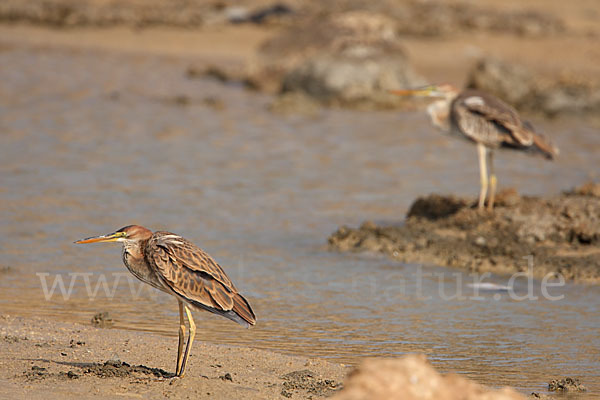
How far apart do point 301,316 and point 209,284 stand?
1.99m

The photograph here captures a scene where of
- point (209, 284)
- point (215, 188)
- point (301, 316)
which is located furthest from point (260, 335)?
point (215, 188)

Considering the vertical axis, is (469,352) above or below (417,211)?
below

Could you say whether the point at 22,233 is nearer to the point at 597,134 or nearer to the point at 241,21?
the point at 597,134

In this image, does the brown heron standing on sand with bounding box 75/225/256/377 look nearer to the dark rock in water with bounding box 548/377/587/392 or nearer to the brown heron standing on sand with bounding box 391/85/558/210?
the dark rock in water with bounding box 548/377/587/392

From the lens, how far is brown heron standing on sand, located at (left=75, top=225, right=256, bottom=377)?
18.3 ft

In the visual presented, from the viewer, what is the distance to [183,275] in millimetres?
5578

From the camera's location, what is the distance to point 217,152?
14.4 m

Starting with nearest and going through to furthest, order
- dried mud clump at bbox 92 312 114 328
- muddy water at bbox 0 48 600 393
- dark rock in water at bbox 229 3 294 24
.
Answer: dried mud clump at bbox 92 312 114 328 → muddy water at bbox 0 48 600 393 → dark rock in water at bbox 229 3 294 24

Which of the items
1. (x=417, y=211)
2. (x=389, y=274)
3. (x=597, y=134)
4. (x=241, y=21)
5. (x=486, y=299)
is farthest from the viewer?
(x=241, y=21)

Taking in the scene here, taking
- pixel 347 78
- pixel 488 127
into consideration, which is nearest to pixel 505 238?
Result: pixel 488 127

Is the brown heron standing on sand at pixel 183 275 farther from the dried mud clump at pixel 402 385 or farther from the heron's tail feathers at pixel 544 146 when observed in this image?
the heron's tail feathers at pixel 544 146

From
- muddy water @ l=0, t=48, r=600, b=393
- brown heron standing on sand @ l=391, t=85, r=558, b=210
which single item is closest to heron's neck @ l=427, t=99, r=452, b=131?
brown heron standing on sand @ l=391, t=85, r=558, b=210

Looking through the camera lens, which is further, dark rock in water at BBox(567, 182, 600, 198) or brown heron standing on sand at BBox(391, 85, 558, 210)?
dark rock in water at BBox(567, 182, 600, 198)

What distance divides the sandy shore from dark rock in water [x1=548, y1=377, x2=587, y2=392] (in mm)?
1286
